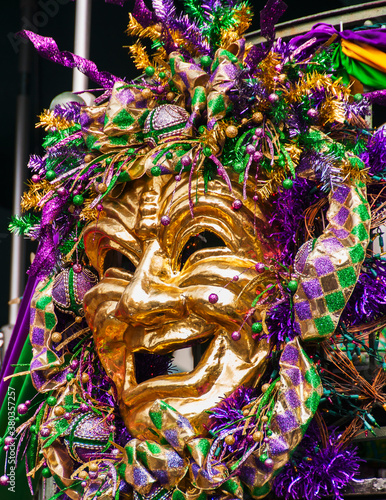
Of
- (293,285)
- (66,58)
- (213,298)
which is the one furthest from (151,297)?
(66,58)

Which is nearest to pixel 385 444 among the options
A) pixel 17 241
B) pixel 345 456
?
pixel 345 456

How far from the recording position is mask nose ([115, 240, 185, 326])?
1.00 metres

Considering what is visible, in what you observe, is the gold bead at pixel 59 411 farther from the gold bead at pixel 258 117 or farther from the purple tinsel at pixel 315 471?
the gold bead at pixel 258 117

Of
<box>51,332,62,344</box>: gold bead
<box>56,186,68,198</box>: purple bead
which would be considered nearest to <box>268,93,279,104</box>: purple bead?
<box>56,186,68,198</box>: purple bead

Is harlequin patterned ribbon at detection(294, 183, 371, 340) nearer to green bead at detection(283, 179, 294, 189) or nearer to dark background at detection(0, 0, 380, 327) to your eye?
green bead at detection(283, 179, 294, 189)

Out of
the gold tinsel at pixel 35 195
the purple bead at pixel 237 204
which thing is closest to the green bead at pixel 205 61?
the purple bead at pixel 237 204

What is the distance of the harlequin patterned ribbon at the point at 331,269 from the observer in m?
0.89

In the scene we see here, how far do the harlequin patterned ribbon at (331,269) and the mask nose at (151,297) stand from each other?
18 cm

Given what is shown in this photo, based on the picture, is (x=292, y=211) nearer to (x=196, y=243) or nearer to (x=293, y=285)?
(x=293, y=285)

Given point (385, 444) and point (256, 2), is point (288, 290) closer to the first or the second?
point (385, 444)

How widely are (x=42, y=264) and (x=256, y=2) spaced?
0.89 meters

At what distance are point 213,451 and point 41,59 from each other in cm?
155

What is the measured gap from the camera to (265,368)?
0.98 metres

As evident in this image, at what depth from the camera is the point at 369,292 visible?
937 millimetres
